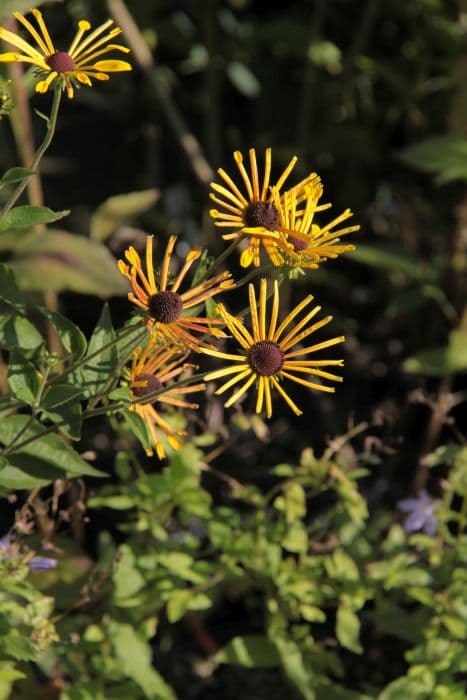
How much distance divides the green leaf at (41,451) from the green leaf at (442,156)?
77 centimetres

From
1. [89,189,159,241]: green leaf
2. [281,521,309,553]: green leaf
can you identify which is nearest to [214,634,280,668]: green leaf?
[281,521,309,553]: green leaf

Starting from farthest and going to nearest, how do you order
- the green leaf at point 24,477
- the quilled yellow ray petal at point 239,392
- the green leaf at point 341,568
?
the green leaf at point 341,568
the green leaf at point 24,477
the quilled yellow ray petal at point 239,392

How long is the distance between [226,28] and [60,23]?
367 millimetres

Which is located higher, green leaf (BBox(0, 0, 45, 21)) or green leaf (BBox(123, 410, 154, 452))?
green leaf (BBox(0, 0, 45, 21))

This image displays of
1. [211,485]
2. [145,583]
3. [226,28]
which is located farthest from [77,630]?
[226,28]

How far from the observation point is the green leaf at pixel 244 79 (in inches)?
87.5

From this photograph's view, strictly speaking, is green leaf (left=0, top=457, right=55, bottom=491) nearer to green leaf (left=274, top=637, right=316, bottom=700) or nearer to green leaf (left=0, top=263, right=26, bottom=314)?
green leaf (left=0, top=263, right=26, bottom=314)

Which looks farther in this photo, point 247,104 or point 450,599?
point 247,104

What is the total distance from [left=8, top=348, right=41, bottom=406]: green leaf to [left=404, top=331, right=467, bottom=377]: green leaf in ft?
2.46

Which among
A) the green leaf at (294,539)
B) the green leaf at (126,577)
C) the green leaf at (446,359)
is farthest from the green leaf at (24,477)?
the green leaf at (446,359)

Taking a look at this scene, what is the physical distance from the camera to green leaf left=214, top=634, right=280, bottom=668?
4.23 feet

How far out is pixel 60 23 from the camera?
201 cm

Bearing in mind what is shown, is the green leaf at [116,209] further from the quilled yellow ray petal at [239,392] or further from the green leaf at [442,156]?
the quilled yellow ray petal at [239,392]

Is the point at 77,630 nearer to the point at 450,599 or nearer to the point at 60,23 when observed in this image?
the point at 450,599
